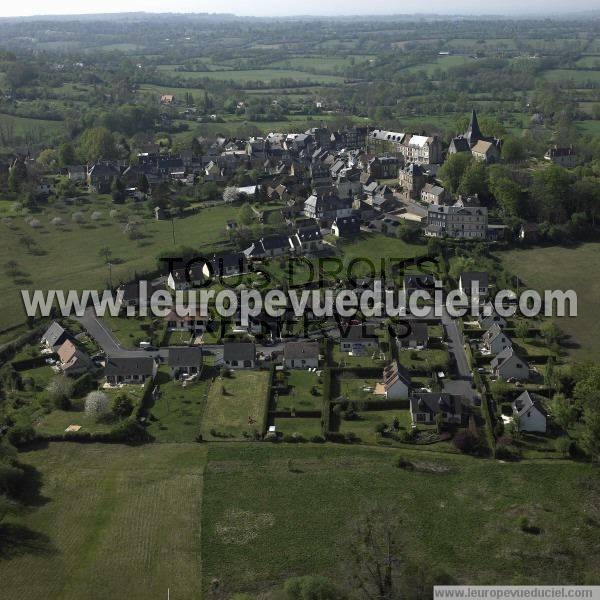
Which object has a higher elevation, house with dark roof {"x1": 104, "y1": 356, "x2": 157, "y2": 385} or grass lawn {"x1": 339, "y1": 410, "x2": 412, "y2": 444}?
house with dark roof {"x1": 104, "y1": 356, "x2": 157, "y2": 385}

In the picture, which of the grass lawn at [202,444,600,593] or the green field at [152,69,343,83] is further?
the green field at [152,69,343,83]

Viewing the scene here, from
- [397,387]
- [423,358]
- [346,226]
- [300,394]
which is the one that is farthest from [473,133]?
[300,394]

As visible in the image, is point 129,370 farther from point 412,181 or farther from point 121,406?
point 412,181

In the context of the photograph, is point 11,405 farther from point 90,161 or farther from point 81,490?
point 90,161

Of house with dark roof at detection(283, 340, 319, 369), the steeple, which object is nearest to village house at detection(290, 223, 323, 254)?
house with dark roof at detection(283, 340, 319, 369)

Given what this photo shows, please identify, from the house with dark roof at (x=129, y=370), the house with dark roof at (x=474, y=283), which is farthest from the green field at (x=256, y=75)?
the house with dark roof at (x=129, y=370)

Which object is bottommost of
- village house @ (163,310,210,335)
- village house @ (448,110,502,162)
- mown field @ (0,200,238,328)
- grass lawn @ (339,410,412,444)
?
grass lawn @ (339,410,412,444)

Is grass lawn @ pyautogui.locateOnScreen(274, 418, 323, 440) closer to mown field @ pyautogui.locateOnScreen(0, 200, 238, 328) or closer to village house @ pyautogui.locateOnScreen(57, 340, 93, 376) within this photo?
village house @ pyautogui.locateOnScreen(57, 340, 93, 376)
